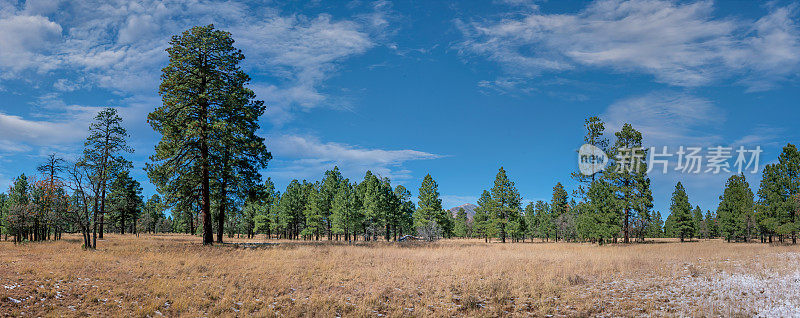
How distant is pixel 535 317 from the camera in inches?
415

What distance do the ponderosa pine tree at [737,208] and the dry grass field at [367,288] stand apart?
43.5m

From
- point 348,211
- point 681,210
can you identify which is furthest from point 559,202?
point 348,211

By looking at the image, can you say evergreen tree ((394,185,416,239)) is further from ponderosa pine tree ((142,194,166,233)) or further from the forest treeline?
ponderosa pine tree ((142,194,166,233))

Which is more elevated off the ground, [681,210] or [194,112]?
[194,112]

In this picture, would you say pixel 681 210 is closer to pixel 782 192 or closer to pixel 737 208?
pixel 737 208

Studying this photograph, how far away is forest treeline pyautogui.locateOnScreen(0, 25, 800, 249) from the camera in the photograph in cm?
2338

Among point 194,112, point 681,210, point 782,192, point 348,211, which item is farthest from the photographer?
point 681,210

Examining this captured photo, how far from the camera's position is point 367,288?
13.2 m

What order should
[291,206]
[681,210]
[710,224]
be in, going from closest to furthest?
[291,206] → [681,210] → [710,224]

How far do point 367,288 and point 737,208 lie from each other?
65.7 metres

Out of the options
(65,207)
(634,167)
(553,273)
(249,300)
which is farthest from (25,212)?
(634,167)

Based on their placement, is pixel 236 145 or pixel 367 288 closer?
pixel 367 288

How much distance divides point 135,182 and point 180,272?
60.3 metres

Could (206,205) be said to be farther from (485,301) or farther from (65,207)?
(485,301)
